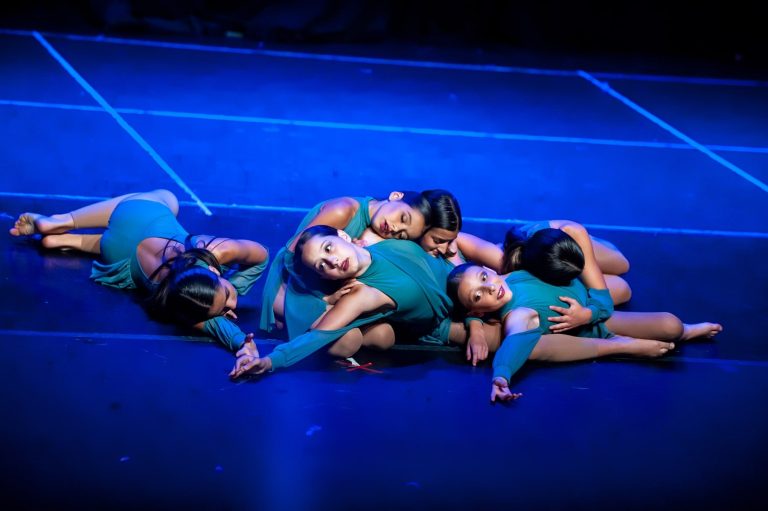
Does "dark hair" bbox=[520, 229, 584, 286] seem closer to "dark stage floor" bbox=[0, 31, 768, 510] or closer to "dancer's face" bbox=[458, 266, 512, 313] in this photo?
"dancer's face" bbox=[458, 266, 512, 313]

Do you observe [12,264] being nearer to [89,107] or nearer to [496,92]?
[89,107]

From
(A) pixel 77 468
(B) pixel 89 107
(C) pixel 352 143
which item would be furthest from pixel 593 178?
(A) pixel 77 468

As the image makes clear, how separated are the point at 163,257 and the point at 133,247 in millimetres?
205

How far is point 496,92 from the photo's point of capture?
682 cm

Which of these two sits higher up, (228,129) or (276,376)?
(228,129)

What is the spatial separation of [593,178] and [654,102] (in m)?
1.63

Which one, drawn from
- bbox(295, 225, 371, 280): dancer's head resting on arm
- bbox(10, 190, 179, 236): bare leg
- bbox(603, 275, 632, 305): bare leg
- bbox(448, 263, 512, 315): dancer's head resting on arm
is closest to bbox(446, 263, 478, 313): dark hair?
bbox(448, 263, 512, 315): dancer's head resting on arm

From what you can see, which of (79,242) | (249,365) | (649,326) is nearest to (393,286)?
(249,365)

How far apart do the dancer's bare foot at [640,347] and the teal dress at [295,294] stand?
111 cm

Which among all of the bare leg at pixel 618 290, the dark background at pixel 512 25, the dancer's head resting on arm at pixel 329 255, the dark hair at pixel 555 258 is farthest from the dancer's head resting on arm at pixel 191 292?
the dark background at pixel 512 25

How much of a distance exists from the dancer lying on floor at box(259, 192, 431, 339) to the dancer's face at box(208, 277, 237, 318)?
0.12 m

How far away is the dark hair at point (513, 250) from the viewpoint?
3.89 metres

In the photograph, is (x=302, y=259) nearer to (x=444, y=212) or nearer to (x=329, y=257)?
(x=329, y=257)

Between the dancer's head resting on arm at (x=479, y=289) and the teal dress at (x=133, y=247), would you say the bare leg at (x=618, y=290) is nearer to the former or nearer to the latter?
the dancer's head resting on arm at (x=479, y=289)
